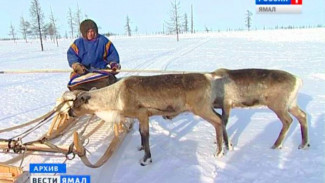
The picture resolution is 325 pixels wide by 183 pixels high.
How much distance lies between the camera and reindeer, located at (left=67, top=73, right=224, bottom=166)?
4.81 m

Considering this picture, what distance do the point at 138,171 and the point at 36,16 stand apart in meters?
41.1

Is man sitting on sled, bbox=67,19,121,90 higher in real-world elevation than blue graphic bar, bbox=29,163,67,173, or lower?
higher

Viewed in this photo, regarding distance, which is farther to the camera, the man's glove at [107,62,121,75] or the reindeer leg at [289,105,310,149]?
the man's glove at [107,62,121,75]

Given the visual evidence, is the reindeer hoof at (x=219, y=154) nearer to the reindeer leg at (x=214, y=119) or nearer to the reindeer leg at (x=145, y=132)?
→ the reindeer leg at (x=214, y=119)

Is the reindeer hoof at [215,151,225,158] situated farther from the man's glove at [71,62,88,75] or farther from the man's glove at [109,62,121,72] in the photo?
the man's glove at [71,62,88,75]

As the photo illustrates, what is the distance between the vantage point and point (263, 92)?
16.8 ft

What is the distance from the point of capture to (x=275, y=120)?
22.6 feet

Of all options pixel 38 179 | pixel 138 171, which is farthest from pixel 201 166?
pixel 38 179

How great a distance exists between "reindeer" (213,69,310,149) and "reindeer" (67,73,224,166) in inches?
13.8

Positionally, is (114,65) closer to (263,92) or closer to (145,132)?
(145,132)

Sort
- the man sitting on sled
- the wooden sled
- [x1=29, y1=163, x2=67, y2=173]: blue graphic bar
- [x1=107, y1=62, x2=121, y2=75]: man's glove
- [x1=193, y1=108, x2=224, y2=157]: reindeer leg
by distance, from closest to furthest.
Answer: [x1=29, y1=163, x2=67, y2=173]: blue graphic bar → the wooden sled → [x1=193, y1=108, x2=224, y2=157]: reindeer leg → the man sitting on sled → [x1=107, y1=62, x2=121, y2=75]: man's glove

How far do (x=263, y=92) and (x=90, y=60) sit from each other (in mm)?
3012

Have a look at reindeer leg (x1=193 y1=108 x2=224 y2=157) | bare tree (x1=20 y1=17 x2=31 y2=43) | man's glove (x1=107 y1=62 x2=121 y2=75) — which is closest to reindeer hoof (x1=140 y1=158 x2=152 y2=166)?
reindeer leg (x1=193 y1=108 x2=224 y2=157)

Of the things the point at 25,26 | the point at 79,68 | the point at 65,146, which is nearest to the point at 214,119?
the point at 65,146
